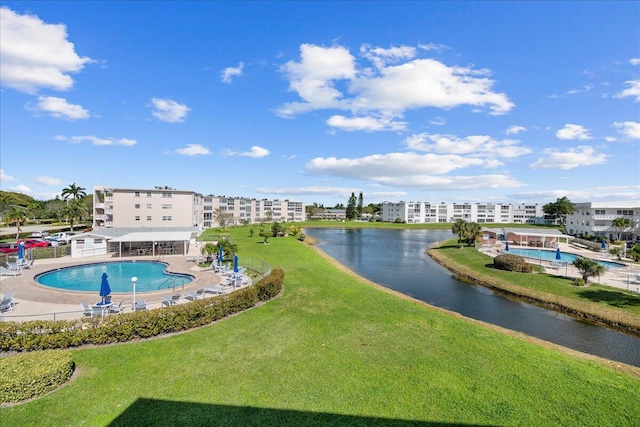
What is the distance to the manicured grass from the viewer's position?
9.35 meters

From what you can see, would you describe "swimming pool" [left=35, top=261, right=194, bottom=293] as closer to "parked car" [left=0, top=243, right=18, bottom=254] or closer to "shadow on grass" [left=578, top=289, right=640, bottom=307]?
"parked car" [left=0, top=243, right=18, bottom=254]

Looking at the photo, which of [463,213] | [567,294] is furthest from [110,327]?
[463,213]

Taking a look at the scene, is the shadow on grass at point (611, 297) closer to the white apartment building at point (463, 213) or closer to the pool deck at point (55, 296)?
the pool deck at point (55, 296)

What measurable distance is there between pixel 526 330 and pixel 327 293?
13.1 m

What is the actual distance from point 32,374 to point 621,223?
248 ft

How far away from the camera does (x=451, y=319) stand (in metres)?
18.7

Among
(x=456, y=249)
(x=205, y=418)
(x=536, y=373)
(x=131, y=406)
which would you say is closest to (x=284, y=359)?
(x=205, y=418)

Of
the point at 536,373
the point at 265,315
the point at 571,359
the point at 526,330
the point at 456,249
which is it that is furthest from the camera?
the point at 456,249

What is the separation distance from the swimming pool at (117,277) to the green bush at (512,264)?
105ft

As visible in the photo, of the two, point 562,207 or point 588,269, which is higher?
point 562,207

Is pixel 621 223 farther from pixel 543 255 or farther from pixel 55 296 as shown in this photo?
pixel 55 296

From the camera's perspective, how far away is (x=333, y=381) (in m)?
11.1

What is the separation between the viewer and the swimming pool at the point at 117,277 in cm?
2408

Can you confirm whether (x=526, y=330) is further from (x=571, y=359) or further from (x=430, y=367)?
(x=430, y=367)
